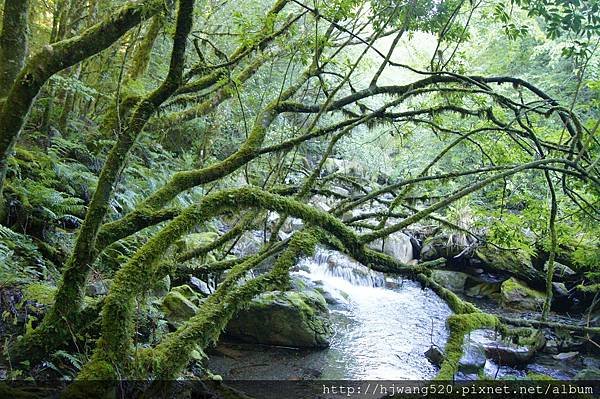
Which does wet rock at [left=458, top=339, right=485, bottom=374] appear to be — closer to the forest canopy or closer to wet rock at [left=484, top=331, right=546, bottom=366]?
wet rock at [left=484, top=331, right=546, bottom=366]

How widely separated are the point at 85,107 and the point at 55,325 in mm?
8044

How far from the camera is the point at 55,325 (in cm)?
309

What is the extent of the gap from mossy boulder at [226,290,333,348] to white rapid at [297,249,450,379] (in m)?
0.42

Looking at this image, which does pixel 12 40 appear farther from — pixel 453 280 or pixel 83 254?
pixel 453 280

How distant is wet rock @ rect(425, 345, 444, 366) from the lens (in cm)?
719

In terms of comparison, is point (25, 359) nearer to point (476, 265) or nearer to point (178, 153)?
point (178, 153)

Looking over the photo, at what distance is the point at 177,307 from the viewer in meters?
6.46

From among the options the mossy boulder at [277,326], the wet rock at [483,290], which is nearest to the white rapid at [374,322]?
the mossy boulder at [277,326]

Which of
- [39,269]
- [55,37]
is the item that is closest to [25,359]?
[39,269]

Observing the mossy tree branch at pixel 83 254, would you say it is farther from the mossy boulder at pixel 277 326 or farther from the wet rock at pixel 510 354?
the wet rock at pixel 510 354

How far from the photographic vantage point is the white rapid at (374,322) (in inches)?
274

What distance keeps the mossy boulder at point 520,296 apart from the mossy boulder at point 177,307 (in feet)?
28.2

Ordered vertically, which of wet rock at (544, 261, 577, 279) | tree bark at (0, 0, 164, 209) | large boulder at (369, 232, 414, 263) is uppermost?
tree bark at (0, 0, 164, 209)

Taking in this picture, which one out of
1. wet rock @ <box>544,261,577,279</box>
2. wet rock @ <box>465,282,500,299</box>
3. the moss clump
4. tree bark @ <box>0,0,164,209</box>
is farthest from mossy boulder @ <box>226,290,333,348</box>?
wet rock @ <box>544,261,577,279</box>
